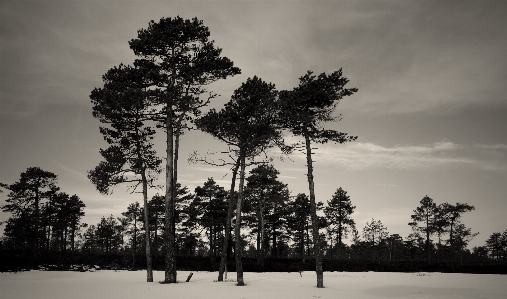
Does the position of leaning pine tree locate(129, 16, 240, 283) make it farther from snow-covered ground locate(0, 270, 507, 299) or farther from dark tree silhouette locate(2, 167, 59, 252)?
dark tree silhouette locate(2, 167, 59, 252)

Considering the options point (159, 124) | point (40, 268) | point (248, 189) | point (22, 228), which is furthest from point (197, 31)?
point (22, 228)

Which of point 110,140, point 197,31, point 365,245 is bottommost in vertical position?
point 365,245

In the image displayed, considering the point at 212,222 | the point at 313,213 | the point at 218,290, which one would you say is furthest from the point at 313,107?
the point at 212,222

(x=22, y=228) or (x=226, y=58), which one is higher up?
(x=226, y=58)

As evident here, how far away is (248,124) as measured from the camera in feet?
64.3

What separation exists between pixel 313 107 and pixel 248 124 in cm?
411

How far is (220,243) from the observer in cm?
5031

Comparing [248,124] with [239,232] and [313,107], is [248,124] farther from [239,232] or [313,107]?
[239,232]

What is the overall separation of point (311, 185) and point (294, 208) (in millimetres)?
29409

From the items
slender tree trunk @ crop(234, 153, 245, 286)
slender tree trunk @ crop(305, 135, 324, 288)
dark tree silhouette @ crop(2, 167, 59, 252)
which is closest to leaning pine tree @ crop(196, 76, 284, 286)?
slender tree trunk @ crop(234, 153, 245, 286)

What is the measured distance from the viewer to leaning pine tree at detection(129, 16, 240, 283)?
55.3ft

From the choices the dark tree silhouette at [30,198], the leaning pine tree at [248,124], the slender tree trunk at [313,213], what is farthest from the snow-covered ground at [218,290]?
the dark tree silhouette at [30,198]

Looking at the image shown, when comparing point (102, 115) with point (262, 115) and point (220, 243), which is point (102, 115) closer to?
point (262, 115)

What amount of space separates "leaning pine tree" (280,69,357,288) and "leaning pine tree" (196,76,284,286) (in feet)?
3.32
